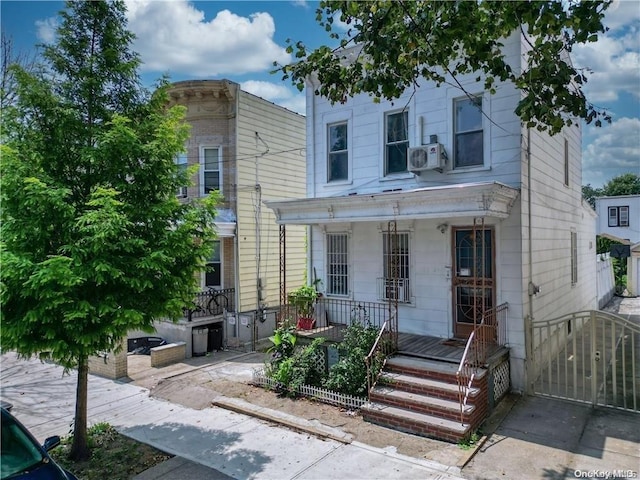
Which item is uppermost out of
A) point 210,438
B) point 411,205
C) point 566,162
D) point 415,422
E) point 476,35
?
point 476,35

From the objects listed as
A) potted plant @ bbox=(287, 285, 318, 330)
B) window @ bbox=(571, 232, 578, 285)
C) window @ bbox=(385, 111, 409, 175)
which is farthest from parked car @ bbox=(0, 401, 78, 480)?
window @ bbox=(571, 232, 578, 285)

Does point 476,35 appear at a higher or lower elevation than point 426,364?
higher

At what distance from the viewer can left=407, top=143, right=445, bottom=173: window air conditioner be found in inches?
351

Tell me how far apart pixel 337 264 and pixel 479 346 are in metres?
4.43

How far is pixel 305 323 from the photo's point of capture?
416 inches

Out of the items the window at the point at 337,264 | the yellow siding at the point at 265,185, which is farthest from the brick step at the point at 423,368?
the yellow siding at the point at 265,185

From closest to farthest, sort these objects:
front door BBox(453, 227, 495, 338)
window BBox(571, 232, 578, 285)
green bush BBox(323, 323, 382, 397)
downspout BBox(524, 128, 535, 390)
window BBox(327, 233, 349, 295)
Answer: green bush BBox(323, 323, 382, 397), downspout BBox(524, 128, 535, 390), front door BBox(453, 227, 495, 338), window BBox(327, 233, 349, 295), window BBox(571, 232, 578, 285)

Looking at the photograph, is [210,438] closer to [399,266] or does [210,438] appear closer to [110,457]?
[110,457]

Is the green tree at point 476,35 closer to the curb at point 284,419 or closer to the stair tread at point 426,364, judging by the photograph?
the stair tread at point 426,364

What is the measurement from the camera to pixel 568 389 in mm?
8359

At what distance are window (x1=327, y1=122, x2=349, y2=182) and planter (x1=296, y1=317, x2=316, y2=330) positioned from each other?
373 cm

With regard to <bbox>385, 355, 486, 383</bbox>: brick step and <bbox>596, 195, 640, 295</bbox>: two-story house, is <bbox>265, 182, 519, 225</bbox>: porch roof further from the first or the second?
<bbox>596, 195, 640, 295</bbox>: two-story house

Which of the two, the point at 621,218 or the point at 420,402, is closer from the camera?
the point at 420,402

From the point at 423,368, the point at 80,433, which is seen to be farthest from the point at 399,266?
the point at 80,433
